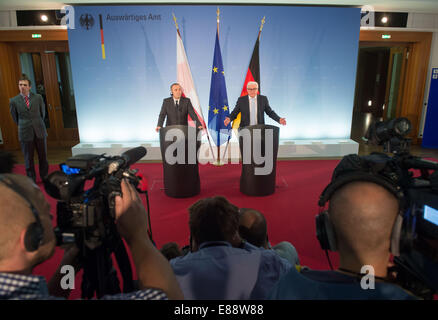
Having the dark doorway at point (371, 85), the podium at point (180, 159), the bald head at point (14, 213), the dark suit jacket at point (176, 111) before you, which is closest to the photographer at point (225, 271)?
the bald head at point (14, 213)

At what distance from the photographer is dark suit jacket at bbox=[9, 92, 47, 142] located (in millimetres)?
4430

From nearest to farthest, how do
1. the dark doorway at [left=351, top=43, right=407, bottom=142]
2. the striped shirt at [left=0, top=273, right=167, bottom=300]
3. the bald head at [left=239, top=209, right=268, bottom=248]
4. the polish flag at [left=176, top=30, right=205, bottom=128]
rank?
the striped shirt at [left=0, top=273, right=167, bottom=300]
the bald head at [left=239, top=209, right=268, bottom=248]
the polish flag at [left=176, top=30, right=205, bottom=128]
the dark doorway at [left=351, top=43, right=407, bottom=142]

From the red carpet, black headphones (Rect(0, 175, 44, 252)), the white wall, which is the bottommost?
the red carpet

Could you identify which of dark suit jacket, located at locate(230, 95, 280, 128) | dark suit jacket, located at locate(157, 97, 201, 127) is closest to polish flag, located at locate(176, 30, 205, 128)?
dark suit jacket, located at locate(157, 97, 201, 127)

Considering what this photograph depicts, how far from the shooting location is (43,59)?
678cm

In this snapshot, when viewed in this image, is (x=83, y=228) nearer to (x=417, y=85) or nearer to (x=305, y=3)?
(x=305, y=3)

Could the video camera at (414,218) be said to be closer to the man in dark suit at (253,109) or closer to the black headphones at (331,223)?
the black headphones at (331,223)

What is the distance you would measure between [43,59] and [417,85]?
8.37m

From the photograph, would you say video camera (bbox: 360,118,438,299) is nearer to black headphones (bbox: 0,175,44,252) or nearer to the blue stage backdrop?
black headphones (bbox: 0,175,44,252)

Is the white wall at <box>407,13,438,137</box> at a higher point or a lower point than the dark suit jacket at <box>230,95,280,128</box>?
higher

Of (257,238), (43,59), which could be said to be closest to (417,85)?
(257,238)

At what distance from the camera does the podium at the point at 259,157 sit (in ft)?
12.8

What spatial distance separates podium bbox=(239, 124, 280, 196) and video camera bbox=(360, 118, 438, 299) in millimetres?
2707

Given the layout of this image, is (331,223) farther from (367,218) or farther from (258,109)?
(258,109)
